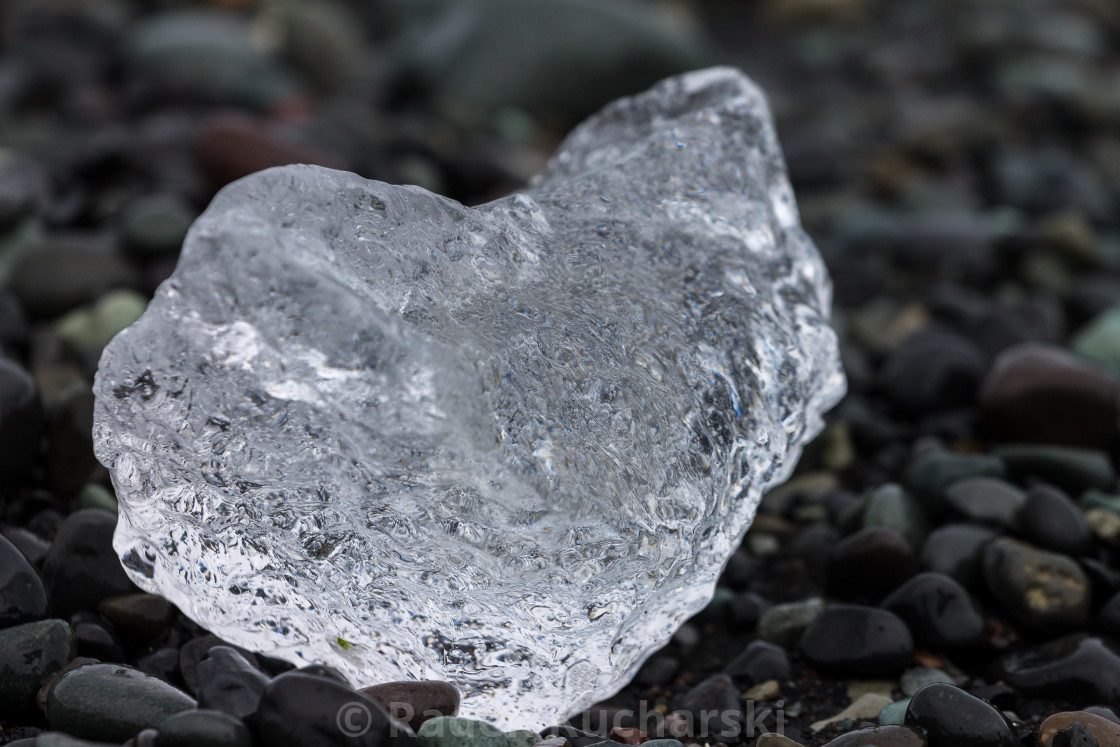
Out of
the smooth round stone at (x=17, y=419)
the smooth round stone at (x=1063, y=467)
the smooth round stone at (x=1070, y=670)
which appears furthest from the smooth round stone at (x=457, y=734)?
the smooth round stone at (x=1063, y=467)

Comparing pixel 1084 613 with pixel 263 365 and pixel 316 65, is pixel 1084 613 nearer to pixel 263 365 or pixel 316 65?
pixel 263 365

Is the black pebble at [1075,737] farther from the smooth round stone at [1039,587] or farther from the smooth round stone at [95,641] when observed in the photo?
the smooth round stone at [95,641]

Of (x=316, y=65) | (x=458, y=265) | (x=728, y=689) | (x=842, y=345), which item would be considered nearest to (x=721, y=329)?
(x=458, y=265)

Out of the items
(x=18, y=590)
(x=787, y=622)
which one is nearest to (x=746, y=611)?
(x=787, y=622)

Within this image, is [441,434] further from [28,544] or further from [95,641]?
[28,544]

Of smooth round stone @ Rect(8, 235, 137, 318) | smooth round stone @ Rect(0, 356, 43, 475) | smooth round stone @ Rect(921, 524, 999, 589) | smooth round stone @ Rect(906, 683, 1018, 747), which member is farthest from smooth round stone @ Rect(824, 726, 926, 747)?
smooth round stone @ Rect(8, 235, 137, 318)
